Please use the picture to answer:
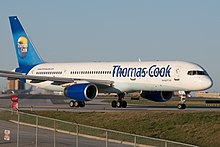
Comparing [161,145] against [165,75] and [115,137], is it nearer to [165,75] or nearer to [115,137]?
[115,137]

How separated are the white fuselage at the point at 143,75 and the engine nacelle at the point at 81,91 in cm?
243

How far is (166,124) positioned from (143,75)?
13.4 metres

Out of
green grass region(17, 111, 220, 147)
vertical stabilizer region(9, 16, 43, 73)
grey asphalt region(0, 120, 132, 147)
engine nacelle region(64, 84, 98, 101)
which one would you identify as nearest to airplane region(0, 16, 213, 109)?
engine nacelle region(64, 84, 98, 101)

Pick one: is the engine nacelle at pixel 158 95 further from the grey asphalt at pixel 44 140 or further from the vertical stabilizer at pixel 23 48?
the grey asphalt at pixel 44 140

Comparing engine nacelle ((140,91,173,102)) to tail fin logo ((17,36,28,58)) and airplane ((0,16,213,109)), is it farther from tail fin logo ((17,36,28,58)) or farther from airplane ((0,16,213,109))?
tail fin logo ((17,36,28,58))

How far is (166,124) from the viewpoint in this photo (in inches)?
1427

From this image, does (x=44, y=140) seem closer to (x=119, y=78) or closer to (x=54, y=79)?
(x=119, y=78)

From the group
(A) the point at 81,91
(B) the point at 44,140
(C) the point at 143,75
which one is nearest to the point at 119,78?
(C) the point at 143,75

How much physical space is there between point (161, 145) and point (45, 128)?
12395 millimetres

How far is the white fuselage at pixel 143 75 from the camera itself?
46.9m

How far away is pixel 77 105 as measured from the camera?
5219cm

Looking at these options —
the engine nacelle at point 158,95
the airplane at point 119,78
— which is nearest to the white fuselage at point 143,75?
the airplane at point 119,78

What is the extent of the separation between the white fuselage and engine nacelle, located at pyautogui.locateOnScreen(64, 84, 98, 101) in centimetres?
243

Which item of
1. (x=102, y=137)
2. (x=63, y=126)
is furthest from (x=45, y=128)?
(x=102, y=137)
